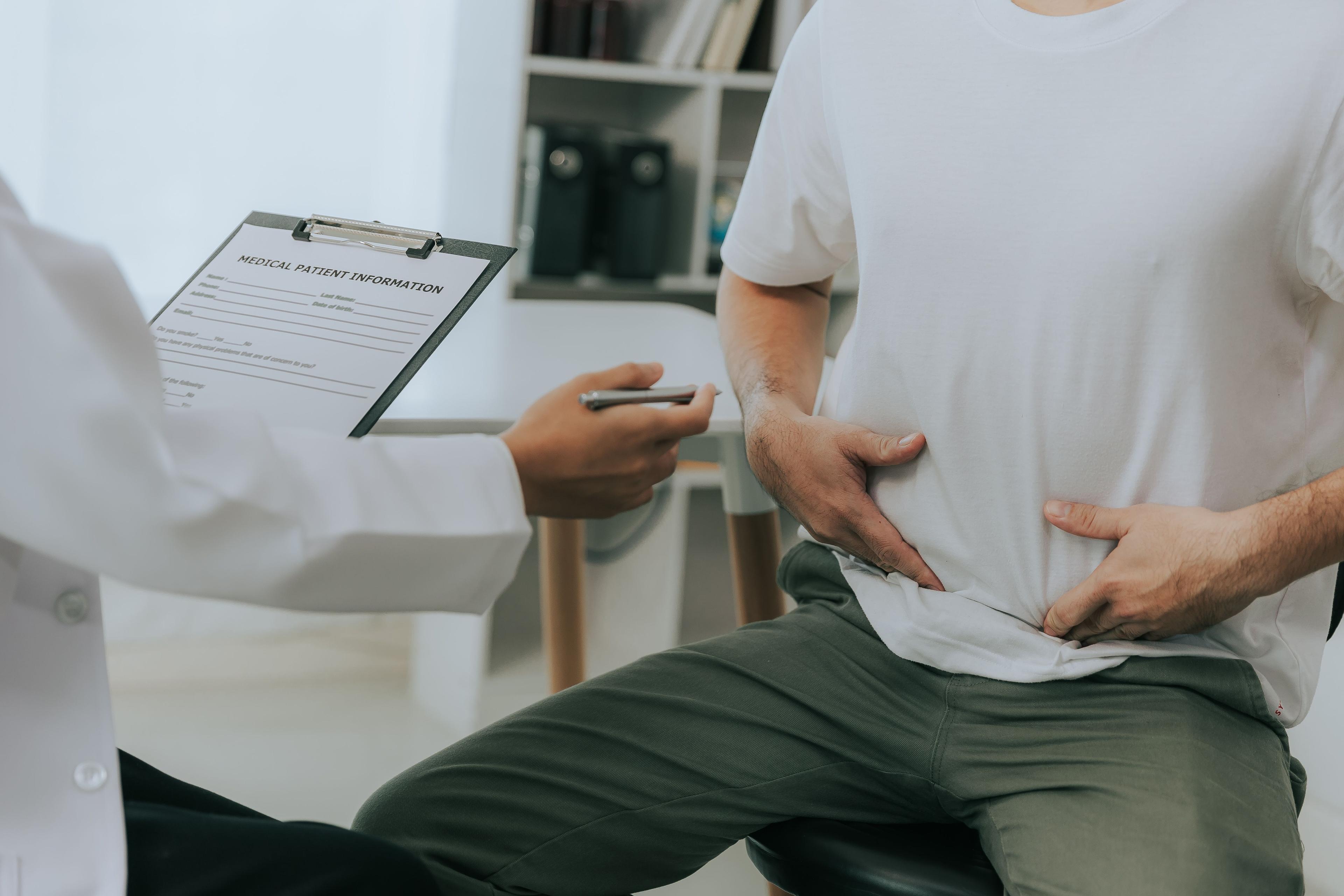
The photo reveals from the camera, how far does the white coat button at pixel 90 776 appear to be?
70 centimetres

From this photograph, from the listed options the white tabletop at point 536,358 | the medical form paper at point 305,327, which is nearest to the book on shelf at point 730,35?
the white tabletop at point 536,358

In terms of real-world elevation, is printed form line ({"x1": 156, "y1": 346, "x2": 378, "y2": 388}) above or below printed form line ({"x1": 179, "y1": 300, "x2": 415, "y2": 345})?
below

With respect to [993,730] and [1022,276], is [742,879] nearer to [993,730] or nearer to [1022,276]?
[993,730]

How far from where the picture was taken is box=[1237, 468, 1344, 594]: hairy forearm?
80cm

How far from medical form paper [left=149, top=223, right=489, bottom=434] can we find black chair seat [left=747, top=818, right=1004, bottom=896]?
43 cm

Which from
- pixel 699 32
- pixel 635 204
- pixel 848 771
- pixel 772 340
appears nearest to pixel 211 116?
pixel 635 204

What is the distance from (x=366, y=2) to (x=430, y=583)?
6.30 ft

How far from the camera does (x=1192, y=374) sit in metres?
0.84

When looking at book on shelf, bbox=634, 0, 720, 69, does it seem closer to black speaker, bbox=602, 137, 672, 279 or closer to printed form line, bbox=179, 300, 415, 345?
black speaker, bbox=602, 137, 672, 279

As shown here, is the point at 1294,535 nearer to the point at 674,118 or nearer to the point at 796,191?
the point at 796,191

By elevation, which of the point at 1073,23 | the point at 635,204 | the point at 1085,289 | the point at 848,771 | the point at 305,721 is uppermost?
the point at 1073,23

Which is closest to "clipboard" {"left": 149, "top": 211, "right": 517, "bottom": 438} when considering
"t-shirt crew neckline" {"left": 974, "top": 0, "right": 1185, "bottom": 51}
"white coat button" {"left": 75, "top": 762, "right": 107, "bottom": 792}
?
"white coat button" {"left": 75, "top": 762, "right": 107, "bottom": 792}

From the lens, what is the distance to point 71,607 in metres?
0.73

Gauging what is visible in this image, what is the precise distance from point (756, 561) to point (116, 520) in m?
0.97
